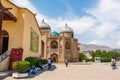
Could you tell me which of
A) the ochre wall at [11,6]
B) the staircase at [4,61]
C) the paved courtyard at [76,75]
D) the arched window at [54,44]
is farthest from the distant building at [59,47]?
the staircase at [4,61]

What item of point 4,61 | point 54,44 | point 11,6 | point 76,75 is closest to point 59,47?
point 54,44

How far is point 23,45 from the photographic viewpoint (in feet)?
58.9

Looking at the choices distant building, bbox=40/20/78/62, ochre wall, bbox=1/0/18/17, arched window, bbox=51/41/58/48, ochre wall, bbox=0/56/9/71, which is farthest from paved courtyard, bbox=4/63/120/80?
arched window, bbox=51/41/58/48

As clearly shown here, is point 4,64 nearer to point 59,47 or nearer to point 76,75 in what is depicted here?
point 76,75

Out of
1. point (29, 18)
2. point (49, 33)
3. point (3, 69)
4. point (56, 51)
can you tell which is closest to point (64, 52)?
point (56, 51)

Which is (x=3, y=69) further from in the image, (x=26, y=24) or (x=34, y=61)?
(x=26, y=24)

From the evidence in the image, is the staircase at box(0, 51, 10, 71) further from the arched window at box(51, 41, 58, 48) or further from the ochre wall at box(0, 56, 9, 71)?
the arched window at box(51, 41, 58, 48)

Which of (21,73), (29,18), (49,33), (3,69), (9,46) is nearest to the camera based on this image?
(21,73)

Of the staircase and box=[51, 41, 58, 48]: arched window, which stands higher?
box=[51, 41, 58, 48]: arched window

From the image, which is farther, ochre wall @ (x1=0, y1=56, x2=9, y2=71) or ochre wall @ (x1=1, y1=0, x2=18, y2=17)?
ochre wall @ (x1=1, y1=0, x2=18, y2=17)

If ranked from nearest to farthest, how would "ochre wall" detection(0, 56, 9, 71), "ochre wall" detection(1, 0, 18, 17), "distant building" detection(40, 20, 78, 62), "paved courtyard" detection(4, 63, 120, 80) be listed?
"paved courtyard" detection(4, 63, 120, 80) < "ochre wall" detection(0, 56, 9, 71) < "ochre wall" detection(1, 0, 18, 17) < "distant building" detection(40, 20, 78, 62)

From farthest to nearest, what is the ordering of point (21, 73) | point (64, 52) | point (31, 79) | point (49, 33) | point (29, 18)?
point (49, 33) → point (64, 52) → point (29, 18) → point (21, 73) → point (31, 79)

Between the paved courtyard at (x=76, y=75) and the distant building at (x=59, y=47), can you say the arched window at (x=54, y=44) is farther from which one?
the paved courtyard at (x=76, y=75)

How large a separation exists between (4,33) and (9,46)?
1465mm
